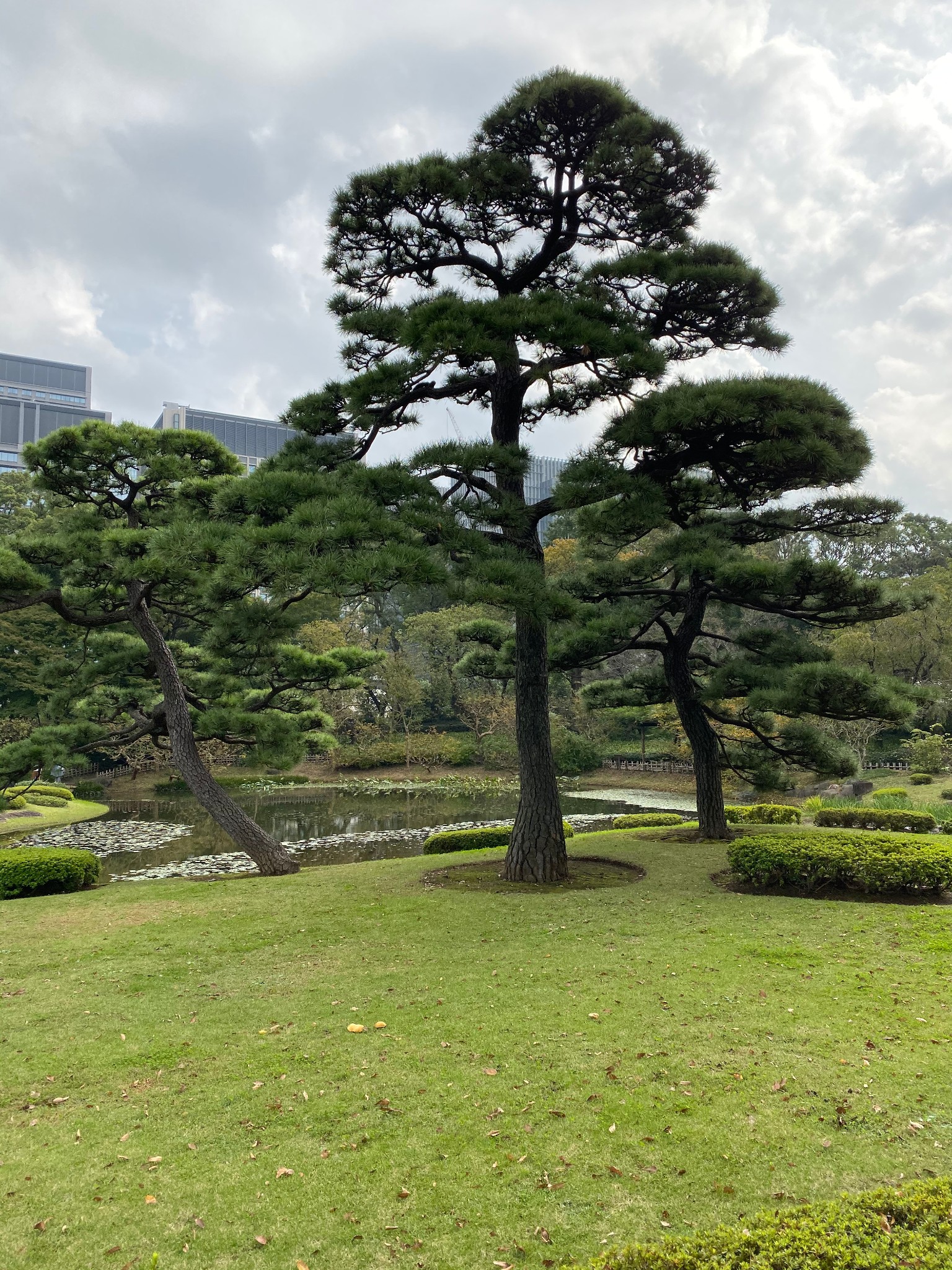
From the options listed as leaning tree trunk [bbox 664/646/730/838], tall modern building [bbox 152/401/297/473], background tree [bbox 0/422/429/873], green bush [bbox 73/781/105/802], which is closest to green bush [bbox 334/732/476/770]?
green bush [bbox 73/781/105/802]

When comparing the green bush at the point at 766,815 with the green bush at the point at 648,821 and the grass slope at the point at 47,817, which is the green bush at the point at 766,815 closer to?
the green bush at the point at 648,821

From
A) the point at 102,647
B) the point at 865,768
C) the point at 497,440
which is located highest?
the point at 497,440

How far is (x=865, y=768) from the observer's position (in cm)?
2247

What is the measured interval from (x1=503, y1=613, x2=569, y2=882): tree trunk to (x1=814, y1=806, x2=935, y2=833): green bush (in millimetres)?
5039

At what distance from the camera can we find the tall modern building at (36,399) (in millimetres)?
68188

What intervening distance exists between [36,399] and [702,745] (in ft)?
260

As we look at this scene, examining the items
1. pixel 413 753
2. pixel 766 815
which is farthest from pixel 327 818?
pixel 766 815

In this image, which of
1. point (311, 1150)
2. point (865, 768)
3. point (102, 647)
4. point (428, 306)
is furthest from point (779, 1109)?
point (865, 768)

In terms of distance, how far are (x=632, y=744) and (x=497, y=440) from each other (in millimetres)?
23909

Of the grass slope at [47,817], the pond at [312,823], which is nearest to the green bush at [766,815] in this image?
the pond at [312,823]

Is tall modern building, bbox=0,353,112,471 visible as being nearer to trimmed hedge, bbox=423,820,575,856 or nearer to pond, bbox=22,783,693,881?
pond, bbox=22,783,693,881

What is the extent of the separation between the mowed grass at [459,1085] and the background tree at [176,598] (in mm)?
2839

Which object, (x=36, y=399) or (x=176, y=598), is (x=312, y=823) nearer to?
(x=176, y=598)

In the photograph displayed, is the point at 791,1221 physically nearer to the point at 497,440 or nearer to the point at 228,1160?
the point at 228,1160
